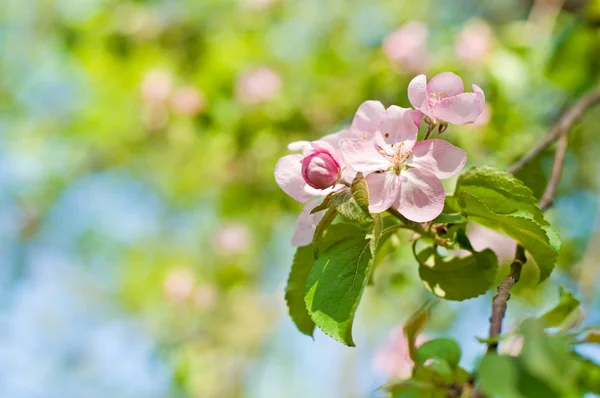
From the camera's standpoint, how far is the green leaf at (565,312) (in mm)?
558

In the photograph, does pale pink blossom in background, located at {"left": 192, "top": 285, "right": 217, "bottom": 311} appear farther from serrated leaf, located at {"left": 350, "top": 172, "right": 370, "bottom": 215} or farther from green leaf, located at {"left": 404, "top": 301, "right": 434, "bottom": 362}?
serrated leaf, located at {"left": 350, "top": 172, "right": 370, "bottom": 215}

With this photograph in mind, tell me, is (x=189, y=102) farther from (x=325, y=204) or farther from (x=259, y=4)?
(x=325, y=204)

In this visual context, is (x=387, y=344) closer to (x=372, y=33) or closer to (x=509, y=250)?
(x=509, y=250)

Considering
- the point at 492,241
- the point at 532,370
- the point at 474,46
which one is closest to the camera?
the point at 532,370

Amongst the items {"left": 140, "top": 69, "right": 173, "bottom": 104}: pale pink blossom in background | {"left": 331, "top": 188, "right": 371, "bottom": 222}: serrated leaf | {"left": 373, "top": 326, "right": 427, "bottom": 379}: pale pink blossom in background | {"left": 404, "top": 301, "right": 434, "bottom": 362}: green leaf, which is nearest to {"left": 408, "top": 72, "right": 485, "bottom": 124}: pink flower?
{"left": 331, "top": 188, "right": 371, "bottom": 222}: serrated leaf

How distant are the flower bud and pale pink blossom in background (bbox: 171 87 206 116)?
1451 mm

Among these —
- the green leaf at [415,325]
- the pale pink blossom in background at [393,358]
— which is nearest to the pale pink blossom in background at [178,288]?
the pale pink blossom in background at [393,358]

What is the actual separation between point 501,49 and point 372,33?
83 centimetres

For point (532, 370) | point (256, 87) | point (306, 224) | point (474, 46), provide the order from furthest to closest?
1. point (256, 87)
2. point (474, 46)
3. point (306, 224)
4. point (532, 370)

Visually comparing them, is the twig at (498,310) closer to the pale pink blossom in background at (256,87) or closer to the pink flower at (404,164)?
the pink flower at (404,164)

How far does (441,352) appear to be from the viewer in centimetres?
63

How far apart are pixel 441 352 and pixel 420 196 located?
0.19 metres

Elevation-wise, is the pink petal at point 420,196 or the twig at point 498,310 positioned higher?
the pink petal at point 420,196

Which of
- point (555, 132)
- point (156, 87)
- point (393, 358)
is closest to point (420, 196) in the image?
point (555, 132)
